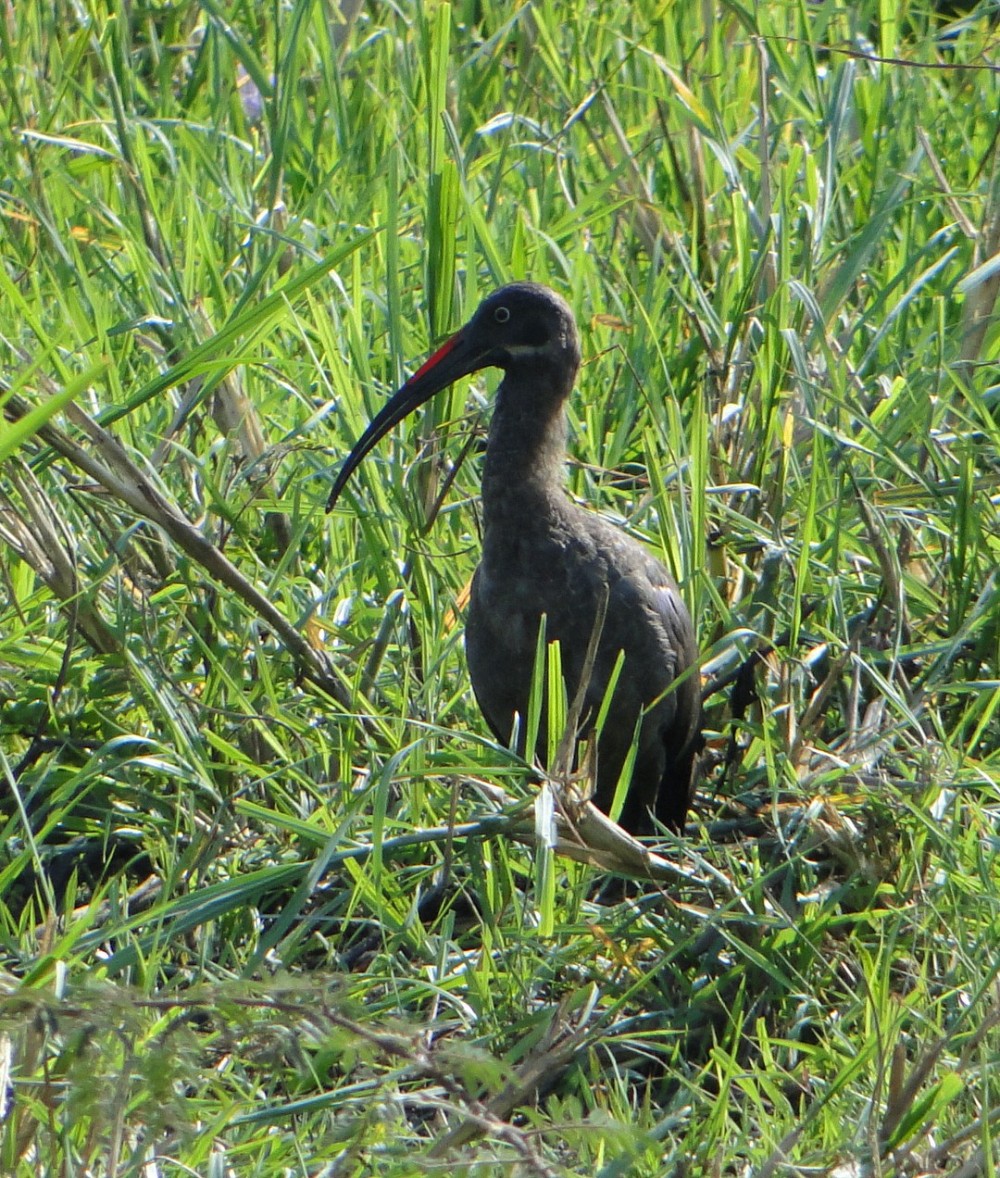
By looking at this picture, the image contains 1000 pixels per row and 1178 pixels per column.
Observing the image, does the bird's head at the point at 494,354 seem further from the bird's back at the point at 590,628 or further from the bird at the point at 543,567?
the bird's back at the point at 590,628

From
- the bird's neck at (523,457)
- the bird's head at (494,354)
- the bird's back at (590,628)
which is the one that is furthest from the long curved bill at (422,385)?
the bird's back at (590,628)

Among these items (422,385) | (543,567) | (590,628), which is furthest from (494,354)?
(590,628)

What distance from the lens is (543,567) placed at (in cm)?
358

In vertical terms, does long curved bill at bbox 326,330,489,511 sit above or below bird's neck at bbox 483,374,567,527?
above

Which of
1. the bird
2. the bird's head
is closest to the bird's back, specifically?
the bird

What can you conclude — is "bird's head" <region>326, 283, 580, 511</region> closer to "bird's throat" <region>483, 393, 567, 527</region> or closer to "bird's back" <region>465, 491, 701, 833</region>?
"bird's throat" <region>483, 393, 567, 527</region>

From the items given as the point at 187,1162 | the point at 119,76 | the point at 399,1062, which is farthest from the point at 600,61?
the point at 187,1162

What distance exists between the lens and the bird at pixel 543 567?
11.8ft

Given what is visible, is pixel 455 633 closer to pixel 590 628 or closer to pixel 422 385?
pixel 590 628

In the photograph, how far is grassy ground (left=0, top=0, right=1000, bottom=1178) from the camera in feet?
8.24

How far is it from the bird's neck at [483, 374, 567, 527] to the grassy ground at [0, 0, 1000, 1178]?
0.12m

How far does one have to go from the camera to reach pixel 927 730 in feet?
12.0

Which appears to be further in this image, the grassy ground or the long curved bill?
the long curved bill

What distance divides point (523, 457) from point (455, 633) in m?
0.43
